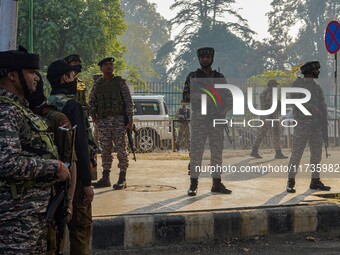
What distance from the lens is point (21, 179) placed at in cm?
245

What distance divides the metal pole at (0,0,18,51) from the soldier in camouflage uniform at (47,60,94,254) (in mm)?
1513

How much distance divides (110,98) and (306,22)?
5242 centimetres

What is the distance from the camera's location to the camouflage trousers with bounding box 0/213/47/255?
2459mm

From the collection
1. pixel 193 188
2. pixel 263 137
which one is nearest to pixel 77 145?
pixel 193 188

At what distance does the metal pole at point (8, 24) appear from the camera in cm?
488

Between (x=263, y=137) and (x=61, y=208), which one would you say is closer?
(x=61, y=208)

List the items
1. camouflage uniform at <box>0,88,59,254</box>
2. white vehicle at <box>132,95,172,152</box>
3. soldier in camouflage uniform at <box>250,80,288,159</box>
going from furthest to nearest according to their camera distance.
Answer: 1. white vehicle at <box>132,95,172,152</box>
2. soldier in camouflage uniform at <box>250,80,288,159</box>
3. camouflage uniform at <box>0,88,59,254</box>

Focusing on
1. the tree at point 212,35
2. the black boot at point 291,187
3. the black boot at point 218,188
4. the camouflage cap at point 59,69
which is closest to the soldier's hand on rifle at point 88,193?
the camouflage cap at point 59,69

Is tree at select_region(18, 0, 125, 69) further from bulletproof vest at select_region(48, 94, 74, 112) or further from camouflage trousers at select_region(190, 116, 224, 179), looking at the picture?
bulletproof vest at select_region(48, 94, 74, 112)

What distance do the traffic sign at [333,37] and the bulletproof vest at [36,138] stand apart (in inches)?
378

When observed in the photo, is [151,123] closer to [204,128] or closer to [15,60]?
[204,128]

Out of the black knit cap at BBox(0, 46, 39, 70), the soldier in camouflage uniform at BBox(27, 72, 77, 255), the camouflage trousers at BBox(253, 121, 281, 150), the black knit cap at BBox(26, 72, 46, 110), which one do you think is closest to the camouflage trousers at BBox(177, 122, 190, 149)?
the camouflage trousers at BBox(253, 121, 281, 150)

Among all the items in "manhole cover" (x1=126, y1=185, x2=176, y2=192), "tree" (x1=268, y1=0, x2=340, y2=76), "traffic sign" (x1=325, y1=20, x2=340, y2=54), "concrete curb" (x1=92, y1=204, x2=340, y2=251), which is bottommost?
"concrete curb" (x1=92, y1=204, x2=340, y2=251)

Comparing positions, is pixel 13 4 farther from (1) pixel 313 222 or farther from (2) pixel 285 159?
(2) pixel 285 159
